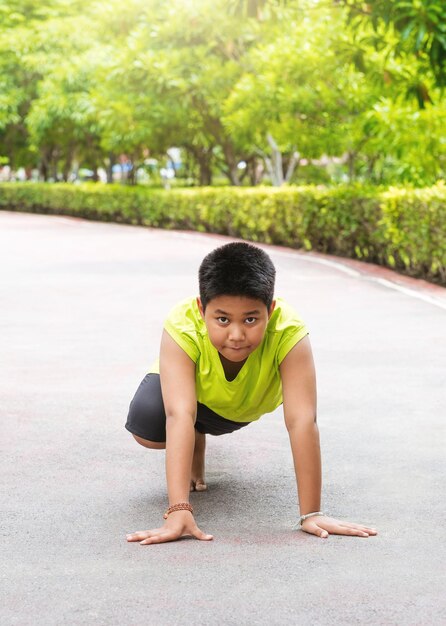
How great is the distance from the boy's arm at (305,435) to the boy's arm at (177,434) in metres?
0.36

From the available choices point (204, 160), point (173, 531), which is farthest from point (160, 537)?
point (204, 160)

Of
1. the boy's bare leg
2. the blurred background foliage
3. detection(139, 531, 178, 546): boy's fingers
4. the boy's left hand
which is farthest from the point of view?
the blurred background foliage

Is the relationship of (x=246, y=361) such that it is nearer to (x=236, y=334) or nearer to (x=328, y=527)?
(x=236, y=334)

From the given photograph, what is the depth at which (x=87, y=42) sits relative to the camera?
3875 centimetres

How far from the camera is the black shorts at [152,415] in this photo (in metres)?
4.53

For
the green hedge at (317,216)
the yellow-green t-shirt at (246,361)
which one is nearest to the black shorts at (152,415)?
the yellow-green t-shirt at (246,361)

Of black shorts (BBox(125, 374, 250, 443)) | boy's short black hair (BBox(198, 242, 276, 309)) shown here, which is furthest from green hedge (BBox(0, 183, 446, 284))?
boy's short black hair (BBox(198, 242, 276, 309))

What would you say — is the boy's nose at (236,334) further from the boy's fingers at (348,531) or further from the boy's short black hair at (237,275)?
the boy's fingers at (348,531)

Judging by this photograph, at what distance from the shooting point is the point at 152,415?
178 inches

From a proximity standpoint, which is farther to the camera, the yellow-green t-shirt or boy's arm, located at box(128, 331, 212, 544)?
the yellow-green t-shirt

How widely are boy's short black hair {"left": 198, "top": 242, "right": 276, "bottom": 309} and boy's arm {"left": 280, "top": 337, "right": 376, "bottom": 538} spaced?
29cm

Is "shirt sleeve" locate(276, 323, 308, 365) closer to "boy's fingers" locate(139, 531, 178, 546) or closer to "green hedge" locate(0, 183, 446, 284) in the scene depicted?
"boy's fingers" locate(139, 531, 178, 546)

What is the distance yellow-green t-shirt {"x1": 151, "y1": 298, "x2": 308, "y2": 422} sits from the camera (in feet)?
14.0

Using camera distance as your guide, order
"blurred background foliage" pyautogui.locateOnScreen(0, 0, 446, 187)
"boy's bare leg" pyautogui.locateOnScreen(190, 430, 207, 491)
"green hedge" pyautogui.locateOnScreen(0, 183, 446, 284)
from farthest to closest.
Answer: "green hedge" pyautogui.locateOnScreen(0, 183, 446, 284), "blurred background foliage" pyautogui.locateOnScreen(0, 0, 446, 187), "boy's bare leg" pyautogui.locateOnScreen(190, 430, 207, 491)
